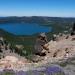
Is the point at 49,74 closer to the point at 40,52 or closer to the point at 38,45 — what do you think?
the point at 40,52

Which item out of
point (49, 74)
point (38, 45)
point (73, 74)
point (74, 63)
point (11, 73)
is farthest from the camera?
point (38, 45)

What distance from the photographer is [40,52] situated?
127ft

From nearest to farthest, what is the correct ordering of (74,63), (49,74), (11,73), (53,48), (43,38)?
(49,74), (11,73), (74,63), (53,48), (43,38)

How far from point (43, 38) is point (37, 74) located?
4048 cm

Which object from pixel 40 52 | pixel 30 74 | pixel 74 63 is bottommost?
pixel 40 52

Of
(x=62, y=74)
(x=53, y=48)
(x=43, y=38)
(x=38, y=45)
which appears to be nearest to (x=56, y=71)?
(x=62, y=74)

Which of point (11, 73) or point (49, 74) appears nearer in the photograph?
point (49, 74)

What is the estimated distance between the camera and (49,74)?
1037 centimetres

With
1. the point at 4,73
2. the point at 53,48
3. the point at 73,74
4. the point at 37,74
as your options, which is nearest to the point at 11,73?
the point at 4,73

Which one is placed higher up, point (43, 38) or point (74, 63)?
point (74, 63)

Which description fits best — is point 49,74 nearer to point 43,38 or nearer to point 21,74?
point 21,74

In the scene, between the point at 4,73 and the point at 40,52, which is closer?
the point at 4,73

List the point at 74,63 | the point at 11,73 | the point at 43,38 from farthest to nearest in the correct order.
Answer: the point at 43,38, the point at 74,63, the point at 11,73

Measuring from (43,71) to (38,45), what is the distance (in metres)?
32.2
